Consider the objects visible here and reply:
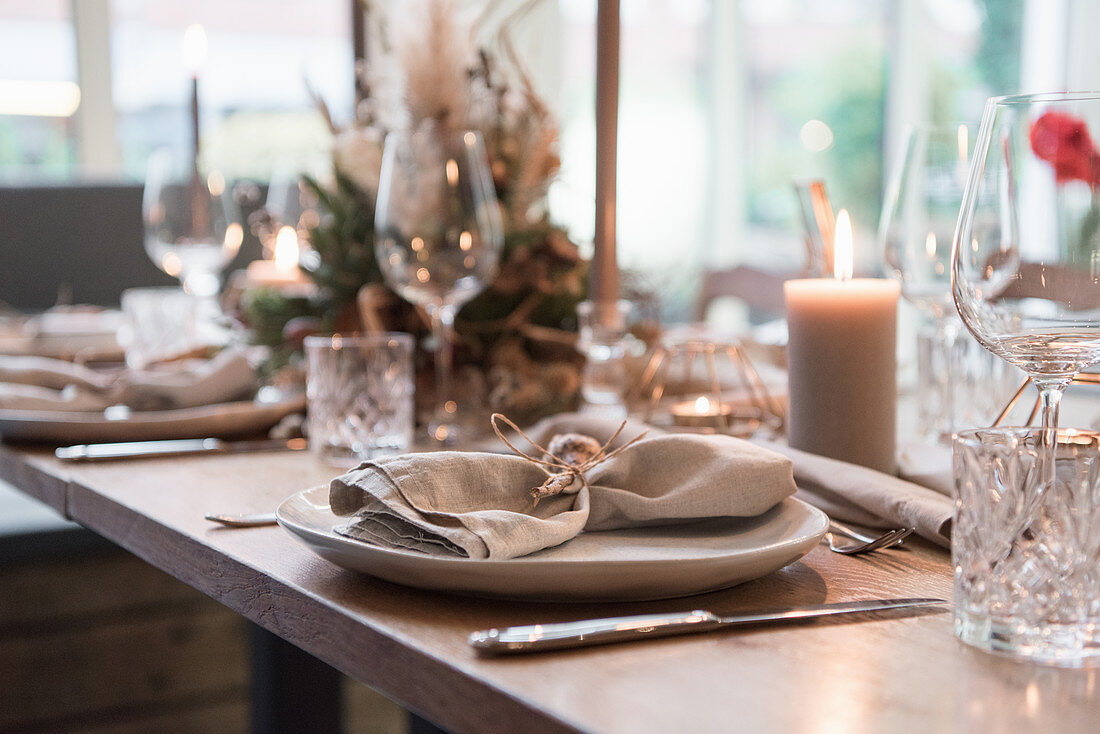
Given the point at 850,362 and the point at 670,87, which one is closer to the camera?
the point at 850,362

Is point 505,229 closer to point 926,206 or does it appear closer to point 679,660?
point 926,206

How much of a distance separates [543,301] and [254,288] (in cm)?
38

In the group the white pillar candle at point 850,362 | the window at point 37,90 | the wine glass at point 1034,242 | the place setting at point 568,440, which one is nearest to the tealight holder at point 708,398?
the place setting at point 568,440

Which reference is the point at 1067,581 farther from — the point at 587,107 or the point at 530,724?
the point at 587,107

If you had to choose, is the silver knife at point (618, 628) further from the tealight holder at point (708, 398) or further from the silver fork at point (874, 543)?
the tealight holder at point (708, 398)

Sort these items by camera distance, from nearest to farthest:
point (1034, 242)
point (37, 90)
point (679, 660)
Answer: point (679, 660), point (1034, 242), point (37, 90)

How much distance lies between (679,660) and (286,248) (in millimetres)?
1472

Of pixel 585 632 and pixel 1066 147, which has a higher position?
pixel 1066 147

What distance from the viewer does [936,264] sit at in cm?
94

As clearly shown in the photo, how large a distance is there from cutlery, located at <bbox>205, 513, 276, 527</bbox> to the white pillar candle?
15.2 inches

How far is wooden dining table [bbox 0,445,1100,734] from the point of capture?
41 cm

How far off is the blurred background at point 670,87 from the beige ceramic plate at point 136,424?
2.91 metres

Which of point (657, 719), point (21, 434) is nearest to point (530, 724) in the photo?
point (657, 719)

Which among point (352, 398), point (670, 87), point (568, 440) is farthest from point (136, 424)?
point (670, 87)
